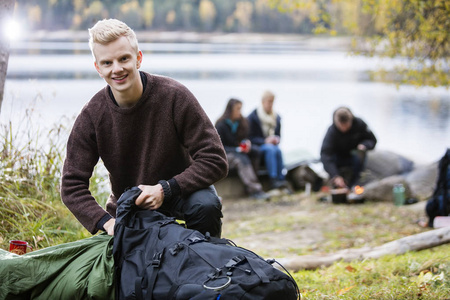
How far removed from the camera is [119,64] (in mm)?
2998

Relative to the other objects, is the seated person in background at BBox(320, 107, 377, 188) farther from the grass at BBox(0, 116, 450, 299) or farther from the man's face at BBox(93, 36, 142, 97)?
the man's face at BBox(93, 36, 142, 97)

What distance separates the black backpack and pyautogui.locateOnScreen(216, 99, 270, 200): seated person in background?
5.90m

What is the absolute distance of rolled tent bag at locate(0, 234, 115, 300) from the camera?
264cm

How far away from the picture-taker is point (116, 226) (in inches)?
109

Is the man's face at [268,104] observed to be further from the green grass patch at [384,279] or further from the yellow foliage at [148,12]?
the yellow foliage at [148,12]

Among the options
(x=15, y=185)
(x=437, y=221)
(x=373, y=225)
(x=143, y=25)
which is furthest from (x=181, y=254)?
(x=143, y=25)

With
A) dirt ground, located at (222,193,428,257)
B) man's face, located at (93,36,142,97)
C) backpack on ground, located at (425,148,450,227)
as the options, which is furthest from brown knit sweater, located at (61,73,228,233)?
backpack on ground, located at (425,148,450,227)

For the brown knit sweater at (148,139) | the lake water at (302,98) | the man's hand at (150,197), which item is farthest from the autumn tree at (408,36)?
the man's hand at (150,197)

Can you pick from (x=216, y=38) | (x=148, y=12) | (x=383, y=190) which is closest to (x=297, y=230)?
(x=383, y=190)

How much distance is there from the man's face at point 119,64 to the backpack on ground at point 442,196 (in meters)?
4.02

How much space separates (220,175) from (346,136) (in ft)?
18.1

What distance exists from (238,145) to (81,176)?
598 centimetres

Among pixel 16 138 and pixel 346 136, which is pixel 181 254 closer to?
pixel 16 138

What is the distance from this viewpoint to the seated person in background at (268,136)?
30.1 ft
